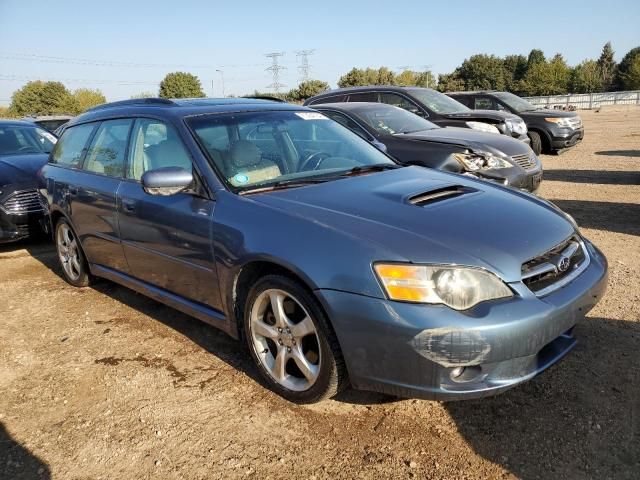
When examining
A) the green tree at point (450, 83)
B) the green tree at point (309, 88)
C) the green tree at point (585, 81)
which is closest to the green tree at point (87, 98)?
the green tree at point (309, 88)

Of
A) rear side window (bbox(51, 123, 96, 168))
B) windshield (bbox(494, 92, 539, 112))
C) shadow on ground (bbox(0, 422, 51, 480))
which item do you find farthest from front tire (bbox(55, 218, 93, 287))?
windshield (bbox(494, 92, 539, 112))

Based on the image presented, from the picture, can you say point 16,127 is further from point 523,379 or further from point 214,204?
point 523,379

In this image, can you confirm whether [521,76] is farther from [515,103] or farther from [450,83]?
[515,103]

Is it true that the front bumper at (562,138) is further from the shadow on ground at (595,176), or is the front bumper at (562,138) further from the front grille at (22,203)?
the front grille at (22,203)

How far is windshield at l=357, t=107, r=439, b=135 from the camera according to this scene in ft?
24.4

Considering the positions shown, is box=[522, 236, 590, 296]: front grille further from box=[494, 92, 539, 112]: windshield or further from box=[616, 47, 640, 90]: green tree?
box=[616, 47, 640, 90]: green tree

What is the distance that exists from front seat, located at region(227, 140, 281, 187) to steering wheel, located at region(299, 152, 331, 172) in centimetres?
20

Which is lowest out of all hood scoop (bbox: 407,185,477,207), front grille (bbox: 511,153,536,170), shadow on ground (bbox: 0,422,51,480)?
shadow on ground (bbox: 0,422,51,480)

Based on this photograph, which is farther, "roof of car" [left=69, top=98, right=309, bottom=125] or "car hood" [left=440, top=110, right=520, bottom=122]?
"car hood" [left=440, top=110, right=520, bottom=122]

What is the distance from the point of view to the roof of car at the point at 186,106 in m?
3.68

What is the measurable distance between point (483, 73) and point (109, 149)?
84.0 meters

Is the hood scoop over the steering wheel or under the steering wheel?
under

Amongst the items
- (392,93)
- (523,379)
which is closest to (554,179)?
(392,93)

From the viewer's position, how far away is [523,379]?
240 centimetres
